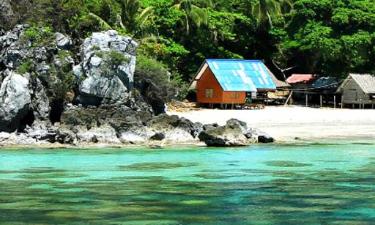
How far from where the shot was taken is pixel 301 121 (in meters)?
32.9

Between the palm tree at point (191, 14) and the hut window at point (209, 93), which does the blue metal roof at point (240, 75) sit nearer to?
the hut window at point (209, 93)

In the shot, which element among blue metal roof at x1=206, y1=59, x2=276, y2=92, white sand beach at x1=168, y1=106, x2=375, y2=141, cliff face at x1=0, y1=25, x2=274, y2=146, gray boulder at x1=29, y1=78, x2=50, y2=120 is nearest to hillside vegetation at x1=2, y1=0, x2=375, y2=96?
blue metal roof at x1=206, y1=59, x2=276, y2=92

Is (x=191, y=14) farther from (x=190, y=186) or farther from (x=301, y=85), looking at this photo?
(x=190, y=186)

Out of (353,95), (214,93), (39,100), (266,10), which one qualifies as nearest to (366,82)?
(353,95)

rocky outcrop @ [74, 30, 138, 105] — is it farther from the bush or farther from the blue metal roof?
the blue metal roof

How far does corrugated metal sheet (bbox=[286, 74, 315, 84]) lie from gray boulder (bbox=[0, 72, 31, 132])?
24.7 meters

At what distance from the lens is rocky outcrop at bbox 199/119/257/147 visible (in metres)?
24.3

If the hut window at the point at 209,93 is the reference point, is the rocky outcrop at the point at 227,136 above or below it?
below

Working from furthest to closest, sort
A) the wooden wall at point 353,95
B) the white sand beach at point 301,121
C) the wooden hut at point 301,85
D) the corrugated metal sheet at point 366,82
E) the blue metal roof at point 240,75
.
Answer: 1. the wooden hut at point 301,85
2. the wooden wall at point 353,95
3. the corrugated metal sheet at point 366,82
4. the blue metal roof at point 240,75
5. the white sand beach at point 301,121

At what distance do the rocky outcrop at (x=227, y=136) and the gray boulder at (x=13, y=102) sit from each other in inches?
264

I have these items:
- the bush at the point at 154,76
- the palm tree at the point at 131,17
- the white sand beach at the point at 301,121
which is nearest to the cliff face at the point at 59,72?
the bush at the point at 154,76

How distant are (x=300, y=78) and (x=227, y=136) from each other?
76.2ft

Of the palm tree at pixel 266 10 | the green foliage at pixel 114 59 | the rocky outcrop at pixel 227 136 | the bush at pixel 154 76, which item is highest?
the palm tree at pixel 266 10

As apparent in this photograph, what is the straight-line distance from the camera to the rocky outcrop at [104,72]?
26500 mm
